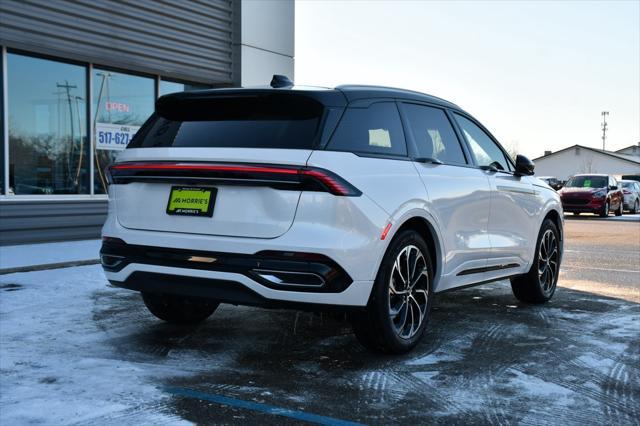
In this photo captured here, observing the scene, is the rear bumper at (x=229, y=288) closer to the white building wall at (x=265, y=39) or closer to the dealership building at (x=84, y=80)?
the dealership building at (x=84, y=80)

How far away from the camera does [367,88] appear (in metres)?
5.16

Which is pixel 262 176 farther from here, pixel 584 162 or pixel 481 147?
pixel 584 162

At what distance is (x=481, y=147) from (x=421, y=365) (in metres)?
2.43

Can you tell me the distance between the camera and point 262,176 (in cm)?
434

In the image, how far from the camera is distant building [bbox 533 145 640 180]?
8444 cm

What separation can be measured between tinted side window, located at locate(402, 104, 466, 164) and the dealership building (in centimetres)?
725

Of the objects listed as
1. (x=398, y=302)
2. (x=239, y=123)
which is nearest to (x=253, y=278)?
(x=239, y=123)

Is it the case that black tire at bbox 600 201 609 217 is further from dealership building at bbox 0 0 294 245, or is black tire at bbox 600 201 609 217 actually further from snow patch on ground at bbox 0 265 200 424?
snow patch on ground at bbox 0 265 200 424

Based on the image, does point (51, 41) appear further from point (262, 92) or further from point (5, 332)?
point (262, 92)

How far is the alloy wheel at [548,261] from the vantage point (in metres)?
7.32

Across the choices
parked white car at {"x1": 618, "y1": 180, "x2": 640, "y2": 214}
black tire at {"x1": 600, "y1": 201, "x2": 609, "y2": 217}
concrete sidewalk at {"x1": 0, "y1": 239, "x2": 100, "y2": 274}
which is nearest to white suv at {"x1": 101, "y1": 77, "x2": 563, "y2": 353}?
concrete sidewalk at {"x1": 0, "y1": 239, "x2": 100, "y2": 274}

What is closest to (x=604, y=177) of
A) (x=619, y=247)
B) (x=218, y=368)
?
(x=619, y=247)

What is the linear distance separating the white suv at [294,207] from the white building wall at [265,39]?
9.72 meters

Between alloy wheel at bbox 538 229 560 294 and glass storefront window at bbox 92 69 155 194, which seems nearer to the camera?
alloy wheel at bbox 538 229 560 294
